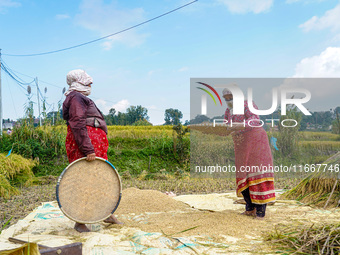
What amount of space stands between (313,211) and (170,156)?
6114 millimetres

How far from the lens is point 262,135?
356 centimetres

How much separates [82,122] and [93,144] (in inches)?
10.1

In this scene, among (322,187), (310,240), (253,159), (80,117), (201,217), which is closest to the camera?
(310,240)

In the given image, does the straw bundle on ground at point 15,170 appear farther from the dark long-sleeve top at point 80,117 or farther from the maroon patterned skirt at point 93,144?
the dark long-sleeve top at point 80,117

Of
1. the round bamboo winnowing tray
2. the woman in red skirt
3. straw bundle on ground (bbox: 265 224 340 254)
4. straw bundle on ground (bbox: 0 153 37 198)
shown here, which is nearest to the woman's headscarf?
the woman in red skirt

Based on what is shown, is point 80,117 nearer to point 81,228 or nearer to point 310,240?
point 81,228

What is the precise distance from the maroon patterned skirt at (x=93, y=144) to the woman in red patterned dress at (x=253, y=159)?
1334 millimetres

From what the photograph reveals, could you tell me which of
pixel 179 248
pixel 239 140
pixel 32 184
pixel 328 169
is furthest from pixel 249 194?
pixel 32 184

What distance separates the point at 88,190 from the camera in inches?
121

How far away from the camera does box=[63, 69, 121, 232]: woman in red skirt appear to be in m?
3.05

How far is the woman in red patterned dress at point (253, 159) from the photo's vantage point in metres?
3.52

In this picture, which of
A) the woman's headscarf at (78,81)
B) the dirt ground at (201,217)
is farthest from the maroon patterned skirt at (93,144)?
the dirt ground at (201,217)

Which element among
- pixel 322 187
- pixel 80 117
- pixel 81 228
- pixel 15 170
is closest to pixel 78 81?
pixel 80 117

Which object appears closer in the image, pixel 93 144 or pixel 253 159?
pixel 93 144
